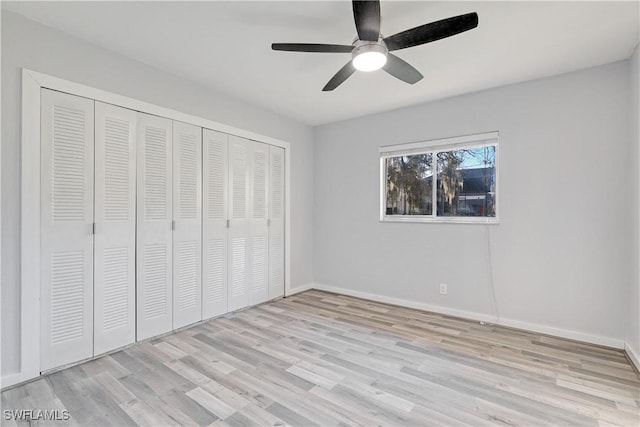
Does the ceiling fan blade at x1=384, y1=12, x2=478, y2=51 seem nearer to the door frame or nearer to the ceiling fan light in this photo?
the ceiling fan light

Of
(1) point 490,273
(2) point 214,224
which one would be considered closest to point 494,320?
(1) point 490,273

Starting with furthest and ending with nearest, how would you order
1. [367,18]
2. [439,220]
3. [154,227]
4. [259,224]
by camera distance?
[259,224], [439,220], [154,227], [367,18]

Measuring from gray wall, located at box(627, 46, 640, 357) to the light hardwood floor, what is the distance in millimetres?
289

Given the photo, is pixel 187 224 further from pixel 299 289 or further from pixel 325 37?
pixel 325 37

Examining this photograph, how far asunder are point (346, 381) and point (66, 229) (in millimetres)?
2460

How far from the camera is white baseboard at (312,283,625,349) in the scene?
2.75m

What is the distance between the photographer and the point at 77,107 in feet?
7.79

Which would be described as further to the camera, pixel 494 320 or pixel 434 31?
pixel 494 320

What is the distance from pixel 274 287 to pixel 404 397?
2521mm

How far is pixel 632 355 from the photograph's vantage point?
2.43 metres

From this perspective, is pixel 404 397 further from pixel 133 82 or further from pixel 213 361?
pixel 133 82

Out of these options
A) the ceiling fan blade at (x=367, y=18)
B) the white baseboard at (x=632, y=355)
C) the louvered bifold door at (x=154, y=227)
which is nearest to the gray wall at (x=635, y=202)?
the white baseboard at (x=632, y=355)

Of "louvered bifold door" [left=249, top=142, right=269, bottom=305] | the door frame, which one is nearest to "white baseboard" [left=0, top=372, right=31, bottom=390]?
the door frame

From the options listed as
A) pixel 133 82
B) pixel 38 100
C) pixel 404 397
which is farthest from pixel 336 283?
pixel 38 100
